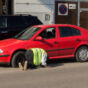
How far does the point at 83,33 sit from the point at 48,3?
27.6 ft

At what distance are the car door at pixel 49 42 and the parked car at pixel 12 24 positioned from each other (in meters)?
3.39

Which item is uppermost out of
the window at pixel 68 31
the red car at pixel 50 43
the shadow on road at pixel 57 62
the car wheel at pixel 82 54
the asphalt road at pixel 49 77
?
the window at pixel 68 31

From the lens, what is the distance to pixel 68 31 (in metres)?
10.6

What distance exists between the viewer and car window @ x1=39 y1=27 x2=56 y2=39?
10.2 meters

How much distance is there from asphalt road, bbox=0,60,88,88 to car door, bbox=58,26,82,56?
1.75 feet

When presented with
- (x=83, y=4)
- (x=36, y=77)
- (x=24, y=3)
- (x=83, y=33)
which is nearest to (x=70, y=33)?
(x=83, y=33)

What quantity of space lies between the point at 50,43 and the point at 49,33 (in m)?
0.41

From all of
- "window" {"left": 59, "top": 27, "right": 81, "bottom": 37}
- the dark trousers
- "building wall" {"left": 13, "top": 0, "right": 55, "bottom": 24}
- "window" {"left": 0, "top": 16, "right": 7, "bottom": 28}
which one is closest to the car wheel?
"window" {"left": 59, "top": 27, "right": 81, "bottom": 37}

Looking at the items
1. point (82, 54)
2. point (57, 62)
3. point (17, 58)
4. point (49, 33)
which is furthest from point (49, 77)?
point (82, 54)

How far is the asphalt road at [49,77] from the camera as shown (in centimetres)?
711

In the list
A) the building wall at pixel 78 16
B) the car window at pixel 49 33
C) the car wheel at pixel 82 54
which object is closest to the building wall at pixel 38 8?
the building wall at pixel 78 16

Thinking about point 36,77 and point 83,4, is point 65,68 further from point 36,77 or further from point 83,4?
point 83,4

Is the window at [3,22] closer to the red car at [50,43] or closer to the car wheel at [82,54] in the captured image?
the red car at [50,43]

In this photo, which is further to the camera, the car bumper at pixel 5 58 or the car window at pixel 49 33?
the car window at pixel 49 33
